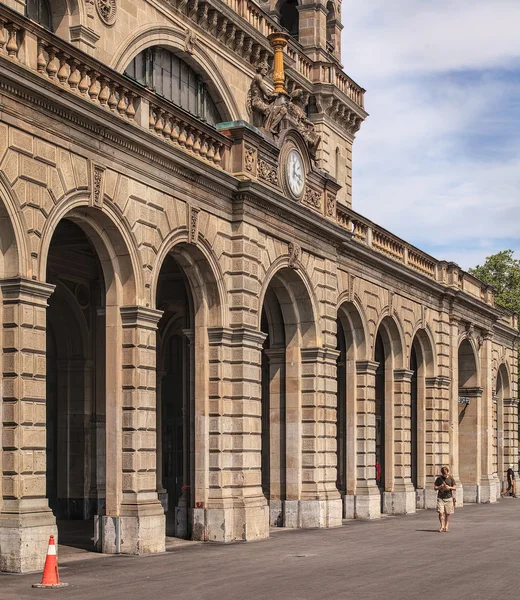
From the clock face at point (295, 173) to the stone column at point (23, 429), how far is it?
36.5 ft

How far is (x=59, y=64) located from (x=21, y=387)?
5.55 metres

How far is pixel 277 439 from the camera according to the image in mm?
30344

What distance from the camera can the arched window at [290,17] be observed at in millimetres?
43094

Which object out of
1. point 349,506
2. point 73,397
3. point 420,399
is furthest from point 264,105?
point 420,399

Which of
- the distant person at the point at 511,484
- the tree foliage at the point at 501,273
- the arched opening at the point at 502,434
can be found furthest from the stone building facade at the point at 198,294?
the tree foliage at the point at 501,273

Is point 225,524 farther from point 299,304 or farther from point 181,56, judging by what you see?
point 181,56

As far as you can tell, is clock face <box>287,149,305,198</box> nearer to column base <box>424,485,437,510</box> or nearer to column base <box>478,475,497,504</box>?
column base <box>424,485,437,510</box>

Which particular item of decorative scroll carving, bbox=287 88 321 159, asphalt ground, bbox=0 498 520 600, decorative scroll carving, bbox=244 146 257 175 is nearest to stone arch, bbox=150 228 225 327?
decorative scroll carving, bbox=244 146 257 175

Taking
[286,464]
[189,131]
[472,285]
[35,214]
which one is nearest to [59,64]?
[35,214]

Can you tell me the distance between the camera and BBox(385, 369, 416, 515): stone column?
38.5 metres

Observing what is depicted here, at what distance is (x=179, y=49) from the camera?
31.0 metres

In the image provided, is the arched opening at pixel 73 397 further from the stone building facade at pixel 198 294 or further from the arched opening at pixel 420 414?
the arched opening at pixel 420 414

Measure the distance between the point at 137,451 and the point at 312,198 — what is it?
1075cm

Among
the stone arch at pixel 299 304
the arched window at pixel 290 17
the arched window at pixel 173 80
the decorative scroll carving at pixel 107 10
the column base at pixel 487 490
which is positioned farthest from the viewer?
the column base at pixel 487 490
